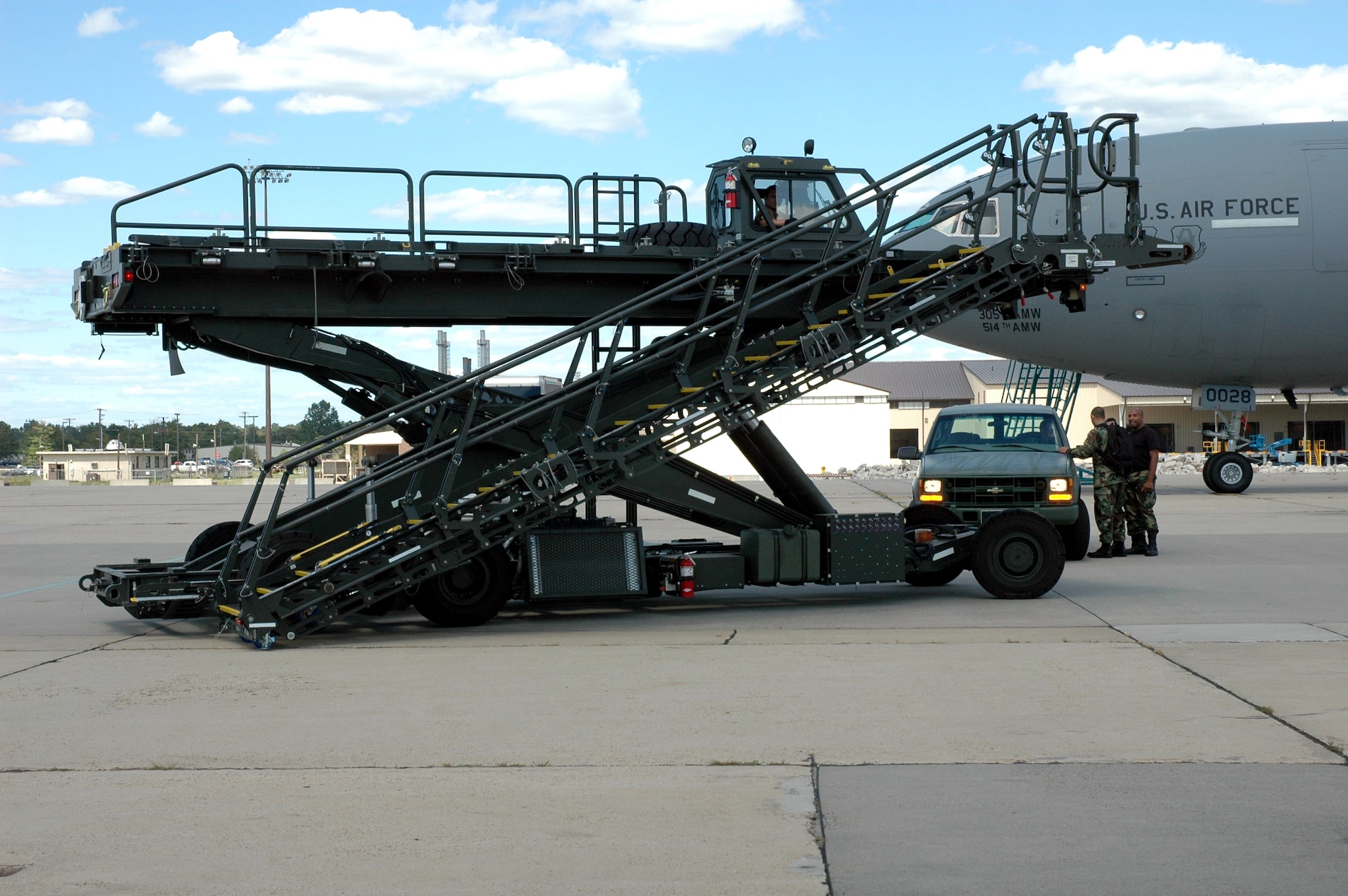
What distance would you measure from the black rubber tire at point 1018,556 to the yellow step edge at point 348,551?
5951 mm

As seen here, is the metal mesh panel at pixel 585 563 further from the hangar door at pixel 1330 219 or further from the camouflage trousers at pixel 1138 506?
the hangar door at pixel 1330 219

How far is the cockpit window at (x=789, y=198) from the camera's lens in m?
13.4

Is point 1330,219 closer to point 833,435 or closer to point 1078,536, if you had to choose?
point 1078,536

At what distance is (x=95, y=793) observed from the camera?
20.1 feet

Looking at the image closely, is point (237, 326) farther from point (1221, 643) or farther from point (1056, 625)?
point (1221, 643)

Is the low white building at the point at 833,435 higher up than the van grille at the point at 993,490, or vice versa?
the low white building at the point at 833,435

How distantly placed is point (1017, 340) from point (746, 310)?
15253mm

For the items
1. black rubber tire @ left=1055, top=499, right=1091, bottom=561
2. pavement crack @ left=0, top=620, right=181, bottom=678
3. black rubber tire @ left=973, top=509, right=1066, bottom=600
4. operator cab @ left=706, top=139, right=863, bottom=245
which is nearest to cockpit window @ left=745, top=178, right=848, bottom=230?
operator cab @ left=706, top=139, right=863, bottom=245

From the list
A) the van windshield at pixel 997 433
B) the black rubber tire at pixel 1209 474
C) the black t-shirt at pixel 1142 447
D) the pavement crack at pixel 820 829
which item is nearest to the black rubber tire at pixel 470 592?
the pavement crack at pixel 820 829

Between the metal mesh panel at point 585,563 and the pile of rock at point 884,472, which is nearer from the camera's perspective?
the metal mesh panel at point 585,563

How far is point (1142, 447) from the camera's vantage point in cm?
1703

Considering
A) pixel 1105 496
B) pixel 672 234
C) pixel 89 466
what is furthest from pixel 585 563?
pixel 89 466

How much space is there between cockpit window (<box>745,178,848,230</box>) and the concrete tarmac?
4.11 metres

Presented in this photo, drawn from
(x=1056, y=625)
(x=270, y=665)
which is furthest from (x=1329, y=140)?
(x=270, y=665)
